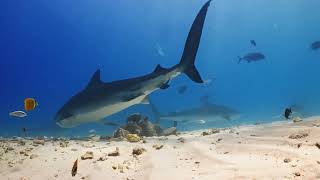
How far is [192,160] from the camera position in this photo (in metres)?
5.16

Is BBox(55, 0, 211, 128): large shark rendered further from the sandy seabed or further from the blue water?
the blue water

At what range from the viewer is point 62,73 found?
315 ft

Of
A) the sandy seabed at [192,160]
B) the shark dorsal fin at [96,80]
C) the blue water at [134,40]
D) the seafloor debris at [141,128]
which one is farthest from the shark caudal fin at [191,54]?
the blue water at [134,40]

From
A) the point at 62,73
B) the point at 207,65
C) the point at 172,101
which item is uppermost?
the point at 207,65

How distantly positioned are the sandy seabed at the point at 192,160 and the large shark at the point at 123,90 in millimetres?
1445

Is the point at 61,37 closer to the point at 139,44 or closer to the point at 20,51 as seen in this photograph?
the point at 20,51

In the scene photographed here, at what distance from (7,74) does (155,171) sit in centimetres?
7591

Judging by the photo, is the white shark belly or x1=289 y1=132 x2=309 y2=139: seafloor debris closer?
x1=289 y1=132 x2=309 y2=139: seafloor debris

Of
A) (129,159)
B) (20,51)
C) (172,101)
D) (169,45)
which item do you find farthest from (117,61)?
(129,159)

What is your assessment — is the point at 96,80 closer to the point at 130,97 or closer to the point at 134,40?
the point at 130,97

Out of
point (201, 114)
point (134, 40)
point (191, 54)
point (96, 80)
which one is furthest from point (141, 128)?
point (134, 40)

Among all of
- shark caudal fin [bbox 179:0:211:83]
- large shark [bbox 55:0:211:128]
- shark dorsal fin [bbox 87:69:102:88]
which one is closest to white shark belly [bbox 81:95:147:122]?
large shark [bbox 55:0:211:128]

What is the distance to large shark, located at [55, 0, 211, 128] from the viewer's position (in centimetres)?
758

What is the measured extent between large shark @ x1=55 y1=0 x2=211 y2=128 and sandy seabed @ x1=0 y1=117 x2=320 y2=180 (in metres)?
1.44
